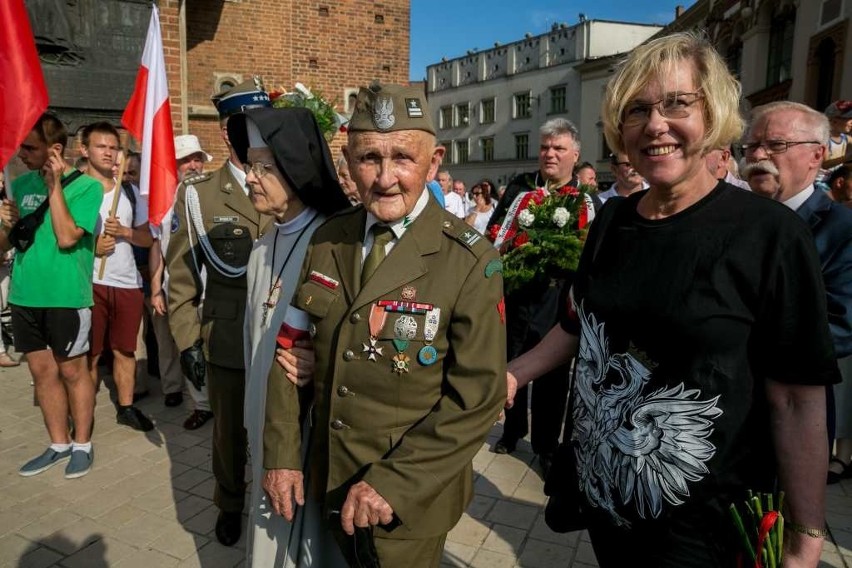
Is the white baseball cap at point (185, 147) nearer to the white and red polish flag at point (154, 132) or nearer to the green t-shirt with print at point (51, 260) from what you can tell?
the white and red polish flag at point (154, 132)

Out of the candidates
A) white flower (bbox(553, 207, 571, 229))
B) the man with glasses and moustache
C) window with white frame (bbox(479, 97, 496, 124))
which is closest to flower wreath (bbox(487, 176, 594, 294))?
white flower (bbox(553, 207, 571, 229))

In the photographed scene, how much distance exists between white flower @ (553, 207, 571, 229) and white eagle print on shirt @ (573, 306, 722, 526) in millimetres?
2035

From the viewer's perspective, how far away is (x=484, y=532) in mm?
3219

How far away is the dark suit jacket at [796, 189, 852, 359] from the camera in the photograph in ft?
7.11

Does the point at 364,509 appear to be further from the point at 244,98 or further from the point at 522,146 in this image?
the point at 522,146

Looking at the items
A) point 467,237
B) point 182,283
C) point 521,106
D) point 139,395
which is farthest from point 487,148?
point 467,237

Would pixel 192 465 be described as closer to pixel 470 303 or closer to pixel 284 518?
pixel 284 518

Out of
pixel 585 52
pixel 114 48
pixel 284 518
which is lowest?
pixel 284 518

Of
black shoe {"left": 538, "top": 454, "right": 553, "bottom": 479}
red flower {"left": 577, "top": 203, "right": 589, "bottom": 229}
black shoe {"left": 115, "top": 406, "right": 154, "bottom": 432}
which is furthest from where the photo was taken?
black shoe {"left": 115, "top": 406, "right": 154, "bottom": 432}

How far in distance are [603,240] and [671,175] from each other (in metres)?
0.29

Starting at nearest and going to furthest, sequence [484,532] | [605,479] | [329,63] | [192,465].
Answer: [605,479]
[484,532]
[192,465]
[329,63]

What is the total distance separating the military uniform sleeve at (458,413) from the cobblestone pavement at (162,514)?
5.27 ft

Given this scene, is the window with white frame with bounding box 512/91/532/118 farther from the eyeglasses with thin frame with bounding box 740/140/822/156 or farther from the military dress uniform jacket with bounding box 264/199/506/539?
the military dress uniform jacket with bounding box 264/199/506/539

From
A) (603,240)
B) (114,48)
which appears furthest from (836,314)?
(114,48)
